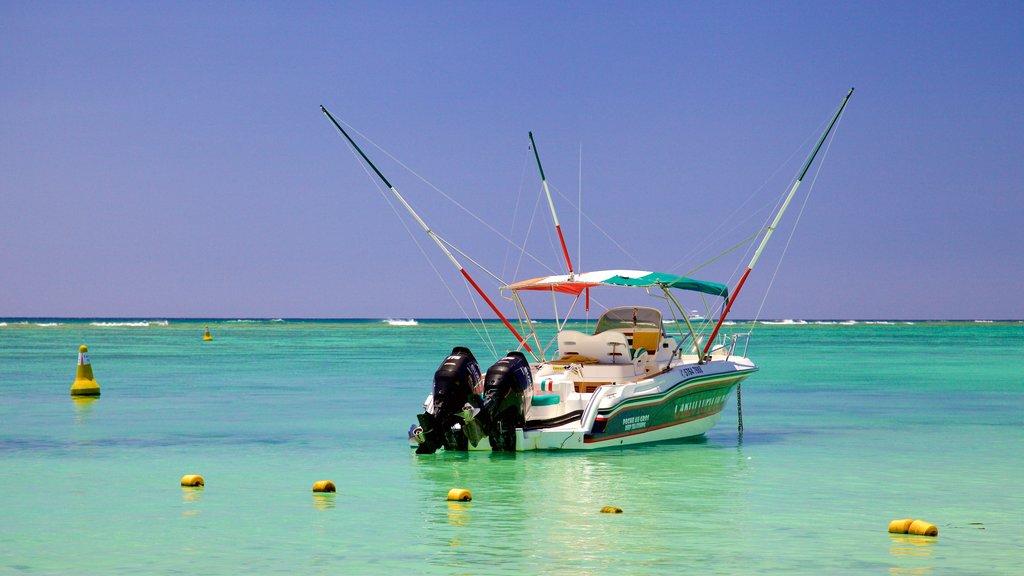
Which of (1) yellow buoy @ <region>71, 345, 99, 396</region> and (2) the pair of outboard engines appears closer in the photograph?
(2) the pair of outboard engines

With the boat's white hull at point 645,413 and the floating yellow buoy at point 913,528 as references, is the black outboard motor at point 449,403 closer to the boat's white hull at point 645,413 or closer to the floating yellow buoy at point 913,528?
the boat's white hull at point 645,413

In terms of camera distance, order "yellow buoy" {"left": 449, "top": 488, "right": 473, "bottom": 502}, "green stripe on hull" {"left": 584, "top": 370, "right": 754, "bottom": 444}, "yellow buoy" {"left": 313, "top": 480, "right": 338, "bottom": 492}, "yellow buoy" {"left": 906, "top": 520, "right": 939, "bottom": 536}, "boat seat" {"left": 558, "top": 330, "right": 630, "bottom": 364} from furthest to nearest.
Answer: "boat seat" {"left": 558, "top": 330, "right": 630, "bottom": 364}, "green stripe on hull" {"left": 584, "top": 370, "right": 754, "bottom": 444}, "yellow buoy" {"left": 313, "top": 480, "right": 338, "bottom": 492}, "yellow buoy" {"left": 449, "top": 488, "right": 473, "bottom": 502}, "yellow buoy" {"left": 906, "top": 520, "right": 939, "bottom": 536}

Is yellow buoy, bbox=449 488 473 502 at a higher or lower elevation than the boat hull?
lower

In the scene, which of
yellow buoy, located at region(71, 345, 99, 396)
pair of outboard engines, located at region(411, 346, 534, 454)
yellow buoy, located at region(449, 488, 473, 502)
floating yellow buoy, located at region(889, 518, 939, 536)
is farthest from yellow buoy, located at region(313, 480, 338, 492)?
yellow buoy, located at region(71, 345, 99, 396)

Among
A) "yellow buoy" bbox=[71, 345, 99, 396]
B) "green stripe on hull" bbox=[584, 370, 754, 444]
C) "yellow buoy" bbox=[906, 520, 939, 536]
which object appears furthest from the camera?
"yellow buoy" bbox=[71, 345, 99, 396]

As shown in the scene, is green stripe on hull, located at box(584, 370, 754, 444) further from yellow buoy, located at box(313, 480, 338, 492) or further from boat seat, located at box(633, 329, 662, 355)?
yellow buoy, located at box(313, 480, 338, 492)

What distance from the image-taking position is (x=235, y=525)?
11.4 m

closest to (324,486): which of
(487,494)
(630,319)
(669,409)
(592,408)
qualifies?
(487,494)

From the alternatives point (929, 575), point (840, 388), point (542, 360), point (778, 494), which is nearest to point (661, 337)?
point (542, 360)

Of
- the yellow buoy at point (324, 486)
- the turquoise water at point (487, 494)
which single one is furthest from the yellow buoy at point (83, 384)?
the yellow buoy at point (324, 486)

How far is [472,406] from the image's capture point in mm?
16672

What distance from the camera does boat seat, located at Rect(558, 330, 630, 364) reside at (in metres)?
18.7

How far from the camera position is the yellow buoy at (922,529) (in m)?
10.5

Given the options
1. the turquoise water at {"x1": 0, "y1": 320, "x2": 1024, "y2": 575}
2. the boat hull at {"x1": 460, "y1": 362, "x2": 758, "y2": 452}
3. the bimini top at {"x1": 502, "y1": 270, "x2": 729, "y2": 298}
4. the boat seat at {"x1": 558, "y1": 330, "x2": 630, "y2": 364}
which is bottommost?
the turquoise water at {"x1": 0, "y1": 320, "x2": 1024, "y2": 575}
